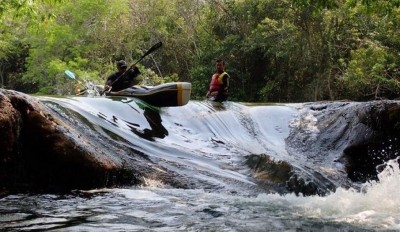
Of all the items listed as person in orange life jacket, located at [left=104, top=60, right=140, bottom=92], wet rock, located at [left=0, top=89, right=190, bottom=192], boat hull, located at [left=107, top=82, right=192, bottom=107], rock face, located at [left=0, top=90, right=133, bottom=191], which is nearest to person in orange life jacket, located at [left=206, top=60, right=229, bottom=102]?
person in orange life jacket, located at [left=104, top=60, right=140, bottom=92]

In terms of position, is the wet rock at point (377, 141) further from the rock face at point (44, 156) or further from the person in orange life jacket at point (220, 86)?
the rock face at point (44, 156)

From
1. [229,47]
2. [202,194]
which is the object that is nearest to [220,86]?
[202,194]

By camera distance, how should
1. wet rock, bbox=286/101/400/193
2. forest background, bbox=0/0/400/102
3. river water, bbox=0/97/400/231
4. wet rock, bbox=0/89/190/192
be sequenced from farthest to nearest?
forest background, bbox=0/0/400/102
wet rock, bbox=286/101/400/193
wet rock, bbox=0/89/190/192
river water, bbox=0/97/400/231

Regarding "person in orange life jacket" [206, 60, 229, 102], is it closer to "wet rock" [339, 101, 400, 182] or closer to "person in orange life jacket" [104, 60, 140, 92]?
"person in orange life jacket" [104, 60, 140, 92]

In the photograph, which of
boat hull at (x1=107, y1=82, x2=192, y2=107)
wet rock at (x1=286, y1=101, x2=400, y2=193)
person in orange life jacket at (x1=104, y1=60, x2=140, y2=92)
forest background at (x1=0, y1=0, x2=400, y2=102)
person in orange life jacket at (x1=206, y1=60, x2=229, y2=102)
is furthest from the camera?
forest background at (x1=0, y1=0, x2=400, y2=102)

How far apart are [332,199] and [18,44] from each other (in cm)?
2661

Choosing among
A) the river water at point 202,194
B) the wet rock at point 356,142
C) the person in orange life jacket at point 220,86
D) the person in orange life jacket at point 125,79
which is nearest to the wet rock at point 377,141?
the wet rock at point 356,142

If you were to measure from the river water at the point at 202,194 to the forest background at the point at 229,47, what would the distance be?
711 cm

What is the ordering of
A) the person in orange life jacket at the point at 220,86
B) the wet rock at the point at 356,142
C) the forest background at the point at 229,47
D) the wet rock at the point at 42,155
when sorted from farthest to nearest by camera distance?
the forest background at the point at 229,47 < the person in orange life jacket at the point at 220,86 < the wet rock at the point at 356,142 < the wet rock at the point at 42,155

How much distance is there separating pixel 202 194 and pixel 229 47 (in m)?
16.9

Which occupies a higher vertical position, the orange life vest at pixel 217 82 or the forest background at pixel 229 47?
the forest background at pixel 229 47

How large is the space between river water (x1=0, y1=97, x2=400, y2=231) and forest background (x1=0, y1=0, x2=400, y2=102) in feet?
23.3

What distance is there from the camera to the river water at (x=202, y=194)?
4.00 metres

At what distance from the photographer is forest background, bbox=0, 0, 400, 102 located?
56.6 feet
